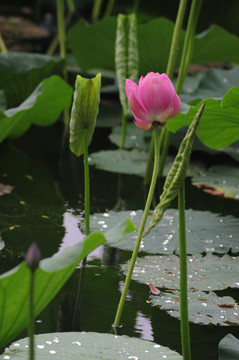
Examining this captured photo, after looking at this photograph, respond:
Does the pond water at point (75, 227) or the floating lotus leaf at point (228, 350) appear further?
the pond water at point (75, 227)

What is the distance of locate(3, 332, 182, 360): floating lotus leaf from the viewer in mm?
784

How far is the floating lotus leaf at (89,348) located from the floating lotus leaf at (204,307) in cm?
14

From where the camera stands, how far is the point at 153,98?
84cm

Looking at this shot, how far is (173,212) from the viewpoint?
148 centimetres

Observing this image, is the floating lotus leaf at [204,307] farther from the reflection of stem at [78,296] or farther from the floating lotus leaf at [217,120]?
the floating lotus leaf at [217,120]

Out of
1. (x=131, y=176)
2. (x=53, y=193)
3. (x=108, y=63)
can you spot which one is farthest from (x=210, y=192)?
(x=108, y=63)

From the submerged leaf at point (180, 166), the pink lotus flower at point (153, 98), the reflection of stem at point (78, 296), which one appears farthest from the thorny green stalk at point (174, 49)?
the submerged leaf at point (180, 166)

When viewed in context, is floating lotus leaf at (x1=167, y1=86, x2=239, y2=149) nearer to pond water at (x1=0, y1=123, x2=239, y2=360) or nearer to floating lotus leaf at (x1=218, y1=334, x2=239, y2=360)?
pond water at (x1=0, y1=123, x2=239, y2=360)

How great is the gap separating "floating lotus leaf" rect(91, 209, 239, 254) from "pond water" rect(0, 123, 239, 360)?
0.05 metres

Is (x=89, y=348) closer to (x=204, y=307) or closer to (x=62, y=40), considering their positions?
(x=204, y=307)

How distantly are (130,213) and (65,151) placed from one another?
83 cm

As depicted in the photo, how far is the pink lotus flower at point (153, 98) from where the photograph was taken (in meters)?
0.83

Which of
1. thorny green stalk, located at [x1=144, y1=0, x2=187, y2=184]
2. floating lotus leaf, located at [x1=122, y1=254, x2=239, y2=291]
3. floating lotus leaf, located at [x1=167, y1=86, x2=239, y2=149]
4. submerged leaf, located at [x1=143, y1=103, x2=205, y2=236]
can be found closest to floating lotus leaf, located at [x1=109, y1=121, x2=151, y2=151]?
thorny green stalk, located at [x1=144, y1=0, x2=187, y2=184]

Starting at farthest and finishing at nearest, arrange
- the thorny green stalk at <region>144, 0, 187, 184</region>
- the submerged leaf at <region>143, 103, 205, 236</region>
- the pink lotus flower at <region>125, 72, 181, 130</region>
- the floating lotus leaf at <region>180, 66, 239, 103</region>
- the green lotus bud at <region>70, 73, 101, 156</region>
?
1. the floating lotus leaf at <region>180, 66, 239, 103</region>
2. the thorny green stalk at <region>144, 0, 187, 184</region>
3. the green lotus bud at <region>70, 73, 101, 156</region>
4. the pink lotus flower at <region>125, 72, 181, 130</region>
5. the submerged leaf at <region>143, 103, 205, 236</region>
